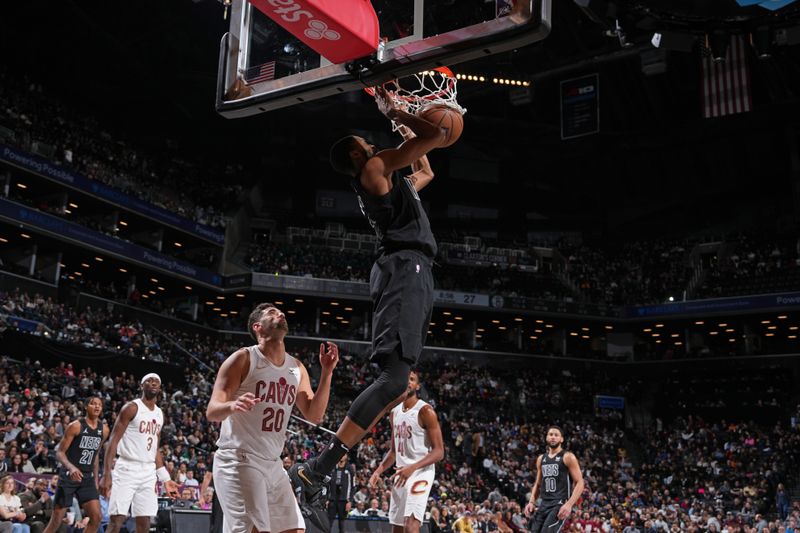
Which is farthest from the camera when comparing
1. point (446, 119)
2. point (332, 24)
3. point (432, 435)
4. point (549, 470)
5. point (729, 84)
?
point (729, 84)

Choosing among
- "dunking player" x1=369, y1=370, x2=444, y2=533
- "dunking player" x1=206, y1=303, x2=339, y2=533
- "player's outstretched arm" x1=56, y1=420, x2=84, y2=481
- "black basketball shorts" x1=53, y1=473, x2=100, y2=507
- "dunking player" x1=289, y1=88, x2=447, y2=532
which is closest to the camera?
"dunking player" x1=289, y1=88, x2=447, y2=532

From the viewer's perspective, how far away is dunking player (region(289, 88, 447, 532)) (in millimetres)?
4809

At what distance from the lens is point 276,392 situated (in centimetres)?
577

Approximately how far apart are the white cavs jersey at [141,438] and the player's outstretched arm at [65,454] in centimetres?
56

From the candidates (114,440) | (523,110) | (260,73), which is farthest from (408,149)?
(523,110)

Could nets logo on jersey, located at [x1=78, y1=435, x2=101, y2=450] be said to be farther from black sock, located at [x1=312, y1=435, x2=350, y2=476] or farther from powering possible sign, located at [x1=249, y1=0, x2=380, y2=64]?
powering possible sign, located at [x1=249, y1=0, x2=380, y2=64]

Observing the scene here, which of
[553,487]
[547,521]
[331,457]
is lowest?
[547,521]

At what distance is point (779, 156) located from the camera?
39.6m

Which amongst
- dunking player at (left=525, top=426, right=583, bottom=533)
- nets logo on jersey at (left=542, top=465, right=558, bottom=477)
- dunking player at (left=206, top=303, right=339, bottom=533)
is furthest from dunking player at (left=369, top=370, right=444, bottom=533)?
nets logo on jersey at (left=542, top=465, right=558, bottom=477)

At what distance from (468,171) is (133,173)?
59.8 feet

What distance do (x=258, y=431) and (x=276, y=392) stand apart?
31cm

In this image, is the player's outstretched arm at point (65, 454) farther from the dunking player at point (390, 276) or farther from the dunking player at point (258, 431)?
the dunking player at point (390, 276)

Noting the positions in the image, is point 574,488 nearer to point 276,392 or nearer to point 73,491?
point 276,392

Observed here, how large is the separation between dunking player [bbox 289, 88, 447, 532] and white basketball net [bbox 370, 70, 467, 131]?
941 millimetres
